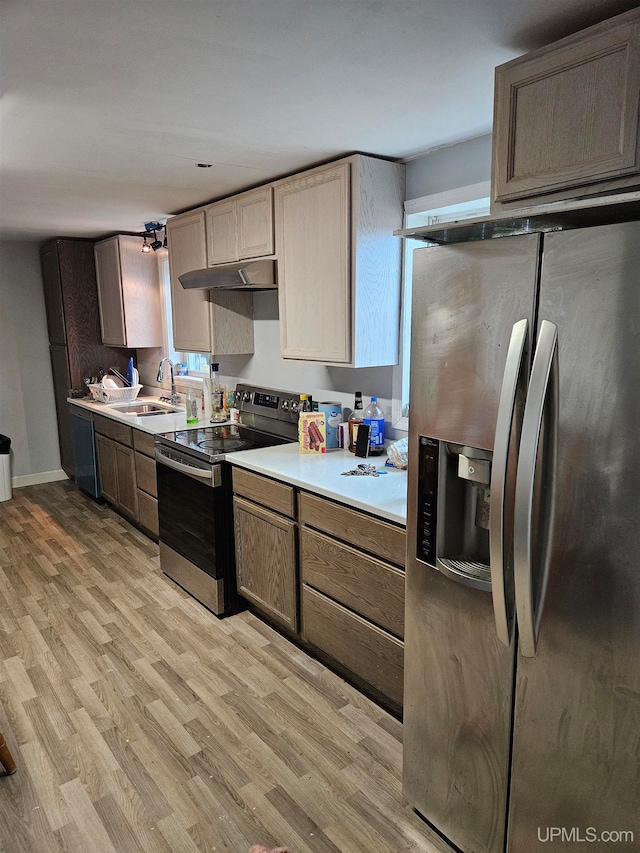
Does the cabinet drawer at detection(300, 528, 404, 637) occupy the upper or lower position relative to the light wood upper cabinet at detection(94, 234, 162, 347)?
lower

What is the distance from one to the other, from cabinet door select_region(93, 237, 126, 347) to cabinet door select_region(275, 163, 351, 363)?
224 centimetres

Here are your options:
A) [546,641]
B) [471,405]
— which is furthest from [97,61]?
[546,641]

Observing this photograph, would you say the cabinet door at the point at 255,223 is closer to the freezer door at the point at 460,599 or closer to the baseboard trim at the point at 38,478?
the freezer door at the point at 460,599

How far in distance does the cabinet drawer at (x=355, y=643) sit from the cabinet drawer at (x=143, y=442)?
165cm

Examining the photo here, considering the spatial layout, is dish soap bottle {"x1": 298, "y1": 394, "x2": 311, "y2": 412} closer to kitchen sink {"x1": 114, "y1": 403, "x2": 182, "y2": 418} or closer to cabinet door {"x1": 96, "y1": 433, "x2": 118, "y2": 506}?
kitchen sink {"x1": 114, "y1": 403, "x2": 182, "y2": 418}

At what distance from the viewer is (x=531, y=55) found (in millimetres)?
1517

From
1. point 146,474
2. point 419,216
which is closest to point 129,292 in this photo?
point 146,474

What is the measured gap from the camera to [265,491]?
8.52 ft

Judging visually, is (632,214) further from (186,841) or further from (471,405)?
(186,841)

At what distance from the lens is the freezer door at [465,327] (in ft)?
4.32

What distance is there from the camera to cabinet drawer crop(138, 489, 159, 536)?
3748mm

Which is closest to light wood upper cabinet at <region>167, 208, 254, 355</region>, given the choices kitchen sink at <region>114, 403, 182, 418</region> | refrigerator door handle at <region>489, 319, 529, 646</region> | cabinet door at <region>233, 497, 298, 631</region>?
kitchen sink at <region>114, 403, 182, 418</region>

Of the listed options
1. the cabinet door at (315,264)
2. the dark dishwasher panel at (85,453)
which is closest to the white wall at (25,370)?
the dark dishwasher panel at (85,453)

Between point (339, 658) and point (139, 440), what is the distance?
2.14m
